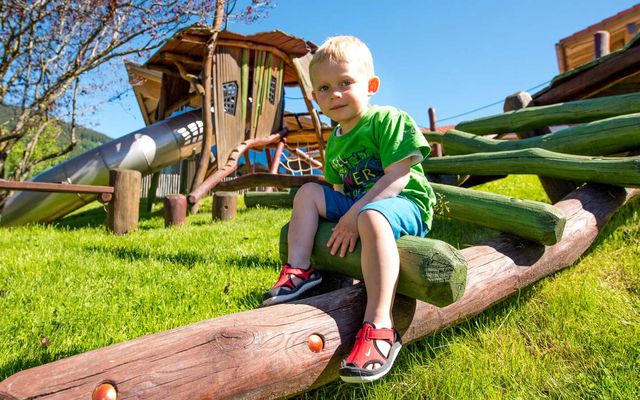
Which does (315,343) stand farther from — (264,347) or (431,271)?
(431,271)

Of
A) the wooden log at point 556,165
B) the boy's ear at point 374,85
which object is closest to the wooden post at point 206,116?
the wooden log at point 556,165

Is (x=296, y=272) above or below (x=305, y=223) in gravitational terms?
below

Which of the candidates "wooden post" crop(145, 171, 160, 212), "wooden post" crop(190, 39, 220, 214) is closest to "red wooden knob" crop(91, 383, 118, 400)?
"wooden post" crop(190, 39, 220, 214)

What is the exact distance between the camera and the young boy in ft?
5.54

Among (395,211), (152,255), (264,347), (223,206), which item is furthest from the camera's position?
(223,206)

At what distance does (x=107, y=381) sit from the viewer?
3.80 feet

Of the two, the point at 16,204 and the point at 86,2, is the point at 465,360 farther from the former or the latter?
the point at 16,204

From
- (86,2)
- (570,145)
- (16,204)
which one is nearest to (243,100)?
(86,2)

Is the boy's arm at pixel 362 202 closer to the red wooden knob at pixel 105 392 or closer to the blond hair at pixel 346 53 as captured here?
the blond hair at pixel 346 53

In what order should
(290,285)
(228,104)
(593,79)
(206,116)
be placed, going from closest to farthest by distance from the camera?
(290,285)
(593,79)
(206,116)
(228,104)

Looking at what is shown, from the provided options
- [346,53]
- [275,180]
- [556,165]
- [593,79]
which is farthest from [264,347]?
[593,79]

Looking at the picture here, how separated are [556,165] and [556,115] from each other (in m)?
1.50

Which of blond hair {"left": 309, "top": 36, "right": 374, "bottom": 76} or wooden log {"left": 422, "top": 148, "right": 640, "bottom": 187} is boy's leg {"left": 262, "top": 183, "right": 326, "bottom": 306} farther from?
wooden log {"left": 422, "top": 148, "right": 640, "bottom": 187}

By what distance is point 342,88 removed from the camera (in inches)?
82.5
